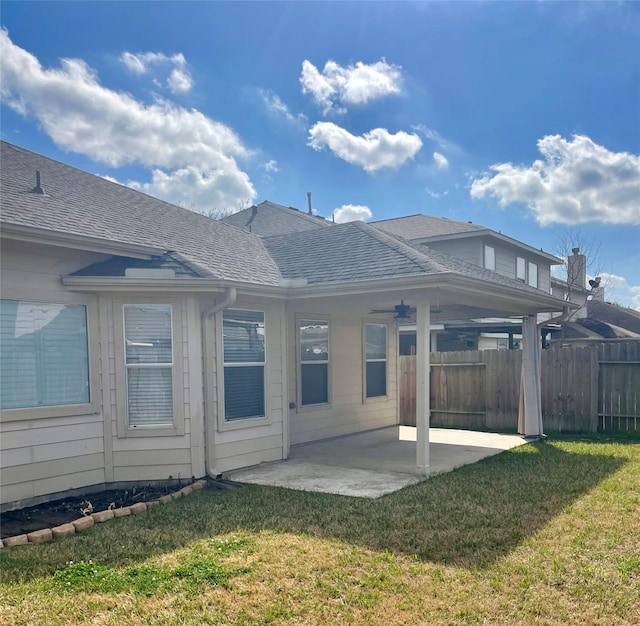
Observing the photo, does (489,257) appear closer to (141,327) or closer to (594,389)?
(594,389)

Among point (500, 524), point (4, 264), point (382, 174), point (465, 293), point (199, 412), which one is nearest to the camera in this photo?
point (500, 524)

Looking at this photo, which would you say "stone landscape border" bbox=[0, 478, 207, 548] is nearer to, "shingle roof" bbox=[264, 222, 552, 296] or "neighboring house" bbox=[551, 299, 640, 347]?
"shingle roof" bbox=[264, 222, 552, 296]

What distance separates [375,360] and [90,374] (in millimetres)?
6577

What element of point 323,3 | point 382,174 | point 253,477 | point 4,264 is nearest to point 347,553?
point 253,477

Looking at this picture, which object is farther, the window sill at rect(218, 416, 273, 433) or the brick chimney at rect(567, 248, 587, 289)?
the brick chimney at rect(567, 248, 587, 289)

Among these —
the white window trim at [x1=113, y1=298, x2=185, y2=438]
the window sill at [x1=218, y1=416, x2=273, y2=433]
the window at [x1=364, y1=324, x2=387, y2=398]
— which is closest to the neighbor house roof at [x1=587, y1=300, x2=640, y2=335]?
the window at [x1=364, y1=324, x2=387, y2=398]

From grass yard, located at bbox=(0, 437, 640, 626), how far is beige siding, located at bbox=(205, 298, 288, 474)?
1.08 meters

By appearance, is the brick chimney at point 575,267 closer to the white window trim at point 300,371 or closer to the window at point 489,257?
the window at point 489,257

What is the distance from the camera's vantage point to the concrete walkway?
659 cm

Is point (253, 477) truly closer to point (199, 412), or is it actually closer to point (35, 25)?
point (199, 412)

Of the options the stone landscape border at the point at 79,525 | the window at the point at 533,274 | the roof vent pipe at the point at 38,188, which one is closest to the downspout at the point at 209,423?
the stone landscape border at the point at 79,525

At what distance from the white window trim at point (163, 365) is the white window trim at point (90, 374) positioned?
0.23m

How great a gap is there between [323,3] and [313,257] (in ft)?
15.3

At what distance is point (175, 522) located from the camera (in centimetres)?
509
